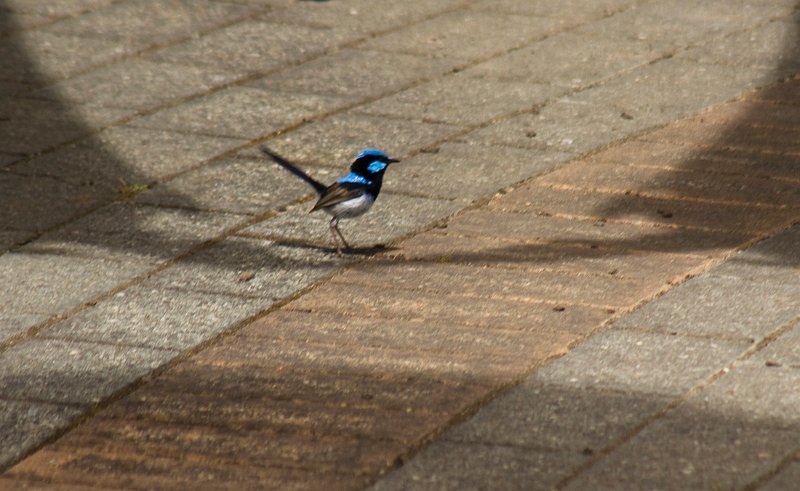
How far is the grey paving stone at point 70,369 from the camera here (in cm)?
534

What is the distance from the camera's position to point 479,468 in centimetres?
463

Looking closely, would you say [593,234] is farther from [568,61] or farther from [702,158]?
[568,61]

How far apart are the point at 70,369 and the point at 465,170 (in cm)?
307

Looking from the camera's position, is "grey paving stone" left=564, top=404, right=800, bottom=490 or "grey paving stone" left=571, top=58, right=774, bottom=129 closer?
"grey paving stone" left=564, top=404, right=800, bottom=490

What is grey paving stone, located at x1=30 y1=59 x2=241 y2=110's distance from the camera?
9.16 metres

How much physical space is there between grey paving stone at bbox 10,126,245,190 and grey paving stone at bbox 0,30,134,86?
1.39 metres

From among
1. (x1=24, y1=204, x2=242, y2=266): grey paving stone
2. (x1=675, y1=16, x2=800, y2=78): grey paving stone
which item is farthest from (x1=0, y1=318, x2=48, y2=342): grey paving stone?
(x1=675, y1=16, x2=800, y2=78): grey paving stone

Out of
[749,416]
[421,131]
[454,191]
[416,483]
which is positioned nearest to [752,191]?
[454,191]

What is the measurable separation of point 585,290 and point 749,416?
145cm

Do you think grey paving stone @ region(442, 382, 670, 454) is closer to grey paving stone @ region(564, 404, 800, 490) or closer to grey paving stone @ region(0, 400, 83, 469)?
grey paving stone @ region(564, 404, 800, 490)

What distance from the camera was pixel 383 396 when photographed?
523 centimetres

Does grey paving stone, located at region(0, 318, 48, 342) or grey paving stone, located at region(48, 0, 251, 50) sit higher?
grey paving stone, located at region(48, 0, 251, 50)

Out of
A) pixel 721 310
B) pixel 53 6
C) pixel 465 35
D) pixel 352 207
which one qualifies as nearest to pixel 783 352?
pixel 721 310

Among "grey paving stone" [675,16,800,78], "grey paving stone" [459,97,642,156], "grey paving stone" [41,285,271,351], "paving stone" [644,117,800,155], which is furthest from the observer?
"grey paving stone" [675,16,800,78]
